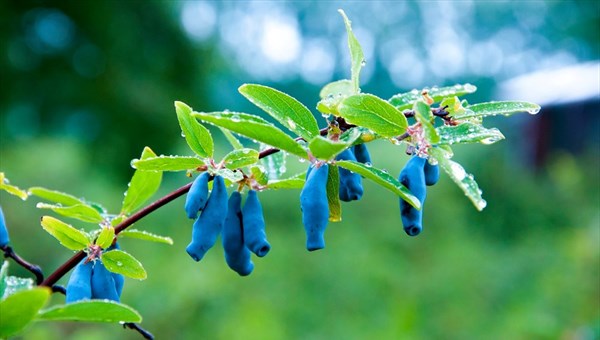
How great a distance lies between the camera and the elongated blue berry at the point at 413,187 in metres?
0.63

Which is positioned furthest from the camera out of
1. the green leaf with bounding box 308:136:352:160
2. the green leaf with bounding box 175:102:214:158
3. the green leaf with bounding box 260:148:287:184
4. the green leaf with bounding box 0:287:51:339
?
the green leaf with bounding box 260:148:287:184

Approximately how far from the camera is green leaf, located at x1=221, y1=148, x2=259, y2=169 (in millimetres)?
653

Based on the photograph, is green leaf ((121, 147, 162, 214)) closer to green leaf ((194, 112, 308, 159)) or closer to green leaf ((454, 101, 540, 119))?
green leaf ((194, 112, 308, 159))

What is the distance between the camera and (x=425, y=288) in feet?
13.4

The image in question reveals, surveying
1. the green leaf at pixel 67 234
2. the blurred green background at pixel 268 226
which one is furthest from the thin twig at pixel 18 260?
the blurred green background at pixel 268 226

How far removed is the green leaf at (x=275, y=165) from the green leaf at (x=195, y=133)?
12 cm

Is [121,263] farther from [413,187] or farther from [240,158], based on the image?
[413,187]

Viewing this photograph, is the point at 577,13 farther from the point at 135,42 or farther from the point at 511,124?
the point at 135,42

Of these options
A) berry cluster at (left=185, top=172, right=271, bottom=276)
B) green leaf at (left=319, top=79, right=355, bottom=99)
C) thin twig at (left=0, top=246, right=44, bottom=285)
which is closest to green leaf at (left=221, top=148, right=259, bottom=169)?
berry cluster at (left=185, top=172, right=271, bottom=276)

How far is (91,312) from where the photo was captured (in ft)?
1.60

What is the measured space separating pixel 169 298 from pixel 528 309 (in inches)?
74.2

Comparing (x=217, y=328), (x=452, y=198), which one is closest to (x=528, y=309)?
(x=217, y=328)

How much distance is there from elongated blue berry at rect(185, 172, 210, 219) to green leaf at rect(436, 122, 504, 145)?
24cm

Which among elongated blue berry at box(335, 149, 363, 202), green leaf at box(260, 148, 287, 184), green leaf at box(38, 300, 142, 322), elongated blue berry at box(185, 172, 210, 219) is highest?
green leaf at box(260, 148, 287, 184)
